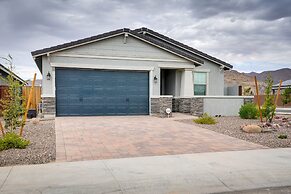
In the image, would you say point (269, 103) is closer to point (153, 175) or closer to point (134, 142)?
point (134, 142)

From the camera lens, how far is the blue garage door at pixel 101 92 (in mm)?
16547

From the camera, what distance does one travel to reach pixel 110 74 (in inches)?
684

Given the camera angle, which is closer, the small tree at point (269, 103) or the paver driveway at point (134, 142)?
the paver driveway at point (134, 142)

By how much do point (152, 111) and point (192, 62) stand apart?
14.4 feet

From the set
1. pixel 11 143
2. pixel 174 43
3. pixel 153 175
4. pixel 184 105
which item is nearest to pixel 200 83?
pixel 184 105

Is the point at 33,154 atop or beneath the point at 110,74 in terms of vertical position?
beneath

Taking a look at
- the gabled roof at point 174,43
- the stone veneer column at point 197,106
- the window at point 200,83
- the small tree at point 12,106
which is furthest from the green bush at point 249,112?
the small tree at point 12,106

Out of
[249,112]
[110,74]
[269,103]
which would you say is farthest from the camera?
[110,74]

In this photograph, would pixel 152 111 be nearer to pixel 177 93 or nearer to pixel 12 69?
pixel 177 93

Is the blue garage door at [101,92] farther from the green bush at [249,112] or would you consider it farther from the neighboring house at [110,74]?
the green bush at [249,112]

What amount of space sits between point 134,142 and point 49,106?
887 centimetres

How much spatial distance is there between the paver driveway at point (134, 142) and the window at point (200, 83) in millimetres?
8694

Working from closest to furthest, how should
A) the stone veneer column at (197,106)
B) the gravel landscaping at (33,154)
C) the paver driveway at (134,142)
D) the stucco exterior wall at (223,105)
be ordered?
the gravel landscaping at (33,154) → the paver driveway at (134,142) → the stone veneer column at (197,106) → the stucco exterior wall at (223,105)

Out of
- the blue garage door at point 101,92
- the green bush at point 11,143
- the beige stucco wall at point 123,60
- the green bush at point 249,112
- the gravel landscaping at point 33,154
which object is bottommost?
the gravel landscaping at point 33,154
